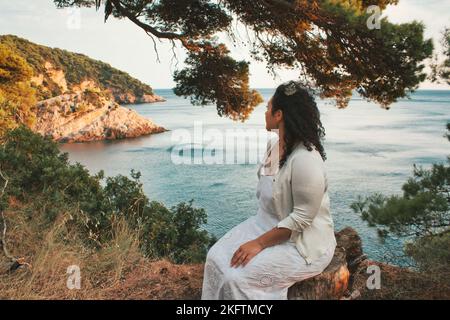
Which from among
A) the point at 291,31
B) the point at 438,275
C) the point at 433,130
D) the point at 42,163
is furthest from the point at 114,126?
the point at 438,275

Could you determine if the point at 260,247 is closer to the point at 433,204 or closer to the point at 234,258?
the point at 234,258

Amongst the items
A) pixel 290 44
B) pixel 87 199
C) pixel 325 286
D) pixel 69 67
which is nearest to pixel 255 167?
pixel 87 199

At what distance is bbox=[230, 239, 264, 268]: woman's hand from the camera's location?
2283mm

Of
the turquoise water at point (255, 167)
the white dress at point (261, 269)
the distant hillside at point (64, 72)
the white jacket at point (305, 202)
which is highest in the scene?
the distant hillside at point (64, 72)

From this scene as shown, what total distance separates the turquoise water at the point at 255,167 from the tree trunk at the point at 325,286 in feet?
15.6

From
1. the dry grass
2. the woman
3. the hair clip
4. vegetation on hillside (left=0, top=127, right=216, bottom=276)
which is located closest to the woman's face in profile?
the woman

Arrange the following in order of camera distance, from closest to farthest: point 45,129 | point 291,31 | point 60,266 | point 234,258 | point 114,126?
1. point 234,258
2. point 60,266
3. point 291,31
4. point 45,129
5. point 114,126

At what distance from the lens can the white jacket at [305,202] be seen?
2240 millimetres

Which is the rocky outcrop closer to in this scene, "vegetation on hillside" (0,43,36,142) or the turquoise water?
the turquoise water

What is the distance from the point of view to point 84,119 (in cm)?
3891

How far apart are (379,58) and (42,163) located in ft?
18.4

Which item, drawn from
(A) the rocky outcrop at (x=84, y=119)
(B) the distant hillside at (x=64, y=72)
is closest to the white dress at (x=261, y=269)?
(B) the distant hillside at (x=64, y=72)

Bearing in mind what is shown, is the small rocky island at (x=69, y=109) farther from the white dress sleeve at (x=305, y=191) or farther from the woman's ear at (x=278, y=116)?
the white dress sleeve at (x=305, y=191)

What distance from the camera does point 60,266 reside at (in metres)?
3.90
